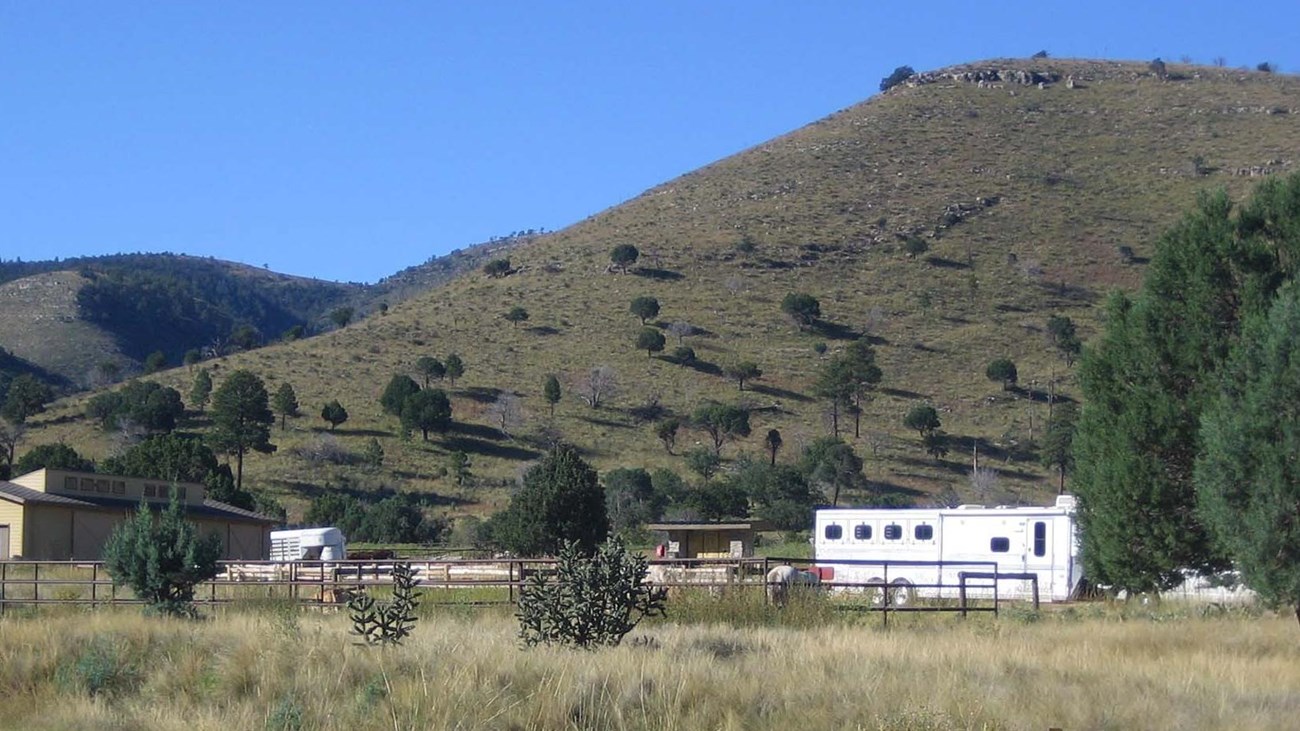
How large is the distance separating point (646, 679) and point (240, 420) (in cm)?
5595

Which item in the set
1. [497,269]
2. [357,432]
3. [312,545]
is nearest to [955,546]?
[312,545]

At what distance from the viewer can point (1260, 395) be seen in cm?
2008

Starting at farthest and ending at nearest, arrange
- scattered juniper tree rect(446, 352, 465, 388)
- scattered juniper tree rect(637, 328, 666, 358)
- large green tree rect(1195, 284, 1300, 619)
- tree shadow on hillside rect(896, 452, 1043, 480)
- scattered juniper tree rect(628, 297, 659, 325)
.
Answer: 1. scattered juniper tree rect(628, 297, 659, 325)
2. scattered juniper tree rect(637, 328, 666, 358)
3. scattered juniper tree rect(446, 352, 465, 388)
4. tree shadow on hillside rect(896, 452, 1043, 480)
5. large green tree rect(1195, 284, 1300, 619)

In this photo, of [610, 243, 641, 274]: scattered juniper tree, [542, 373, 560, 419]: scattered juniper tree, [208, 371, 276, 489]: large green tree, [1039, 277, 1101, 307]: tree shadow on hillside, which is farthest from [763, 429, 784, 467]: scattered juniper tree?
[610, 243, 641, 274]: scattered juniper tree

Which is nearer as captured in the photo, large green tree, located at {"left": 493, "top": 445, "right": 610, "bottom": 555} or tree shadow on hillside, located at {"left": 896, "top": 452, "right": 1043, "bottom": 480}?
large green tree, located at {"left": 493, "top": 445, "right": 610, "bottom": 555}

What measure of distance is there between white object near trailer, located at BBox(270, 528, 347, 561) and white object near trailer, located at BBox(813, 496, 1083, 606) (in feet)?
54.7

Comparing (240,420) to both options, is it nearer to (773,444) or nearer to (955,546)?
(773,444)

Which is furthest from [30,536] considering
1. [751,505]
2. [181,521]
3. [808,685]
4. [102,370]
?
[102,370]

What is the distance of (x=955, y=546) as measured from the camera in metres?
35.5

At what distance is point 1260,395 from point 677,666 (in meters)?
9.50

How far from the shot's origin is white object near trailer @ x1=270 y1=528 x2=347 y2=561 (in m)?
46.9

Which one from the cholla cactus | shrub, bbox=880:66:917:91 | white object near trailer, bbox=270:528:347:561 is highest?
shrub, bbox=880:66:917:91

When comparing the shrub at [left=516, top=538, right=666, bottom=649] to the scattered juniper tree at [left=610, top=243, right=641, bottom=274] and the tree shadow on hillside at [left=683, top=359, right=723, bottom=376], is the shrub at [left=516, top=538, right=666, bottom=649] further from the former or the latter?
the scattered juniper tree at [left=610, top=243, right=641, bottom=274]

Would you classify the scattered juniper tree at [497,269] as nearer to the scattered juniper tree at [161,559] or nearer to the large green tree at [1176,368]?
the scattered juniper tree at [161,559]
